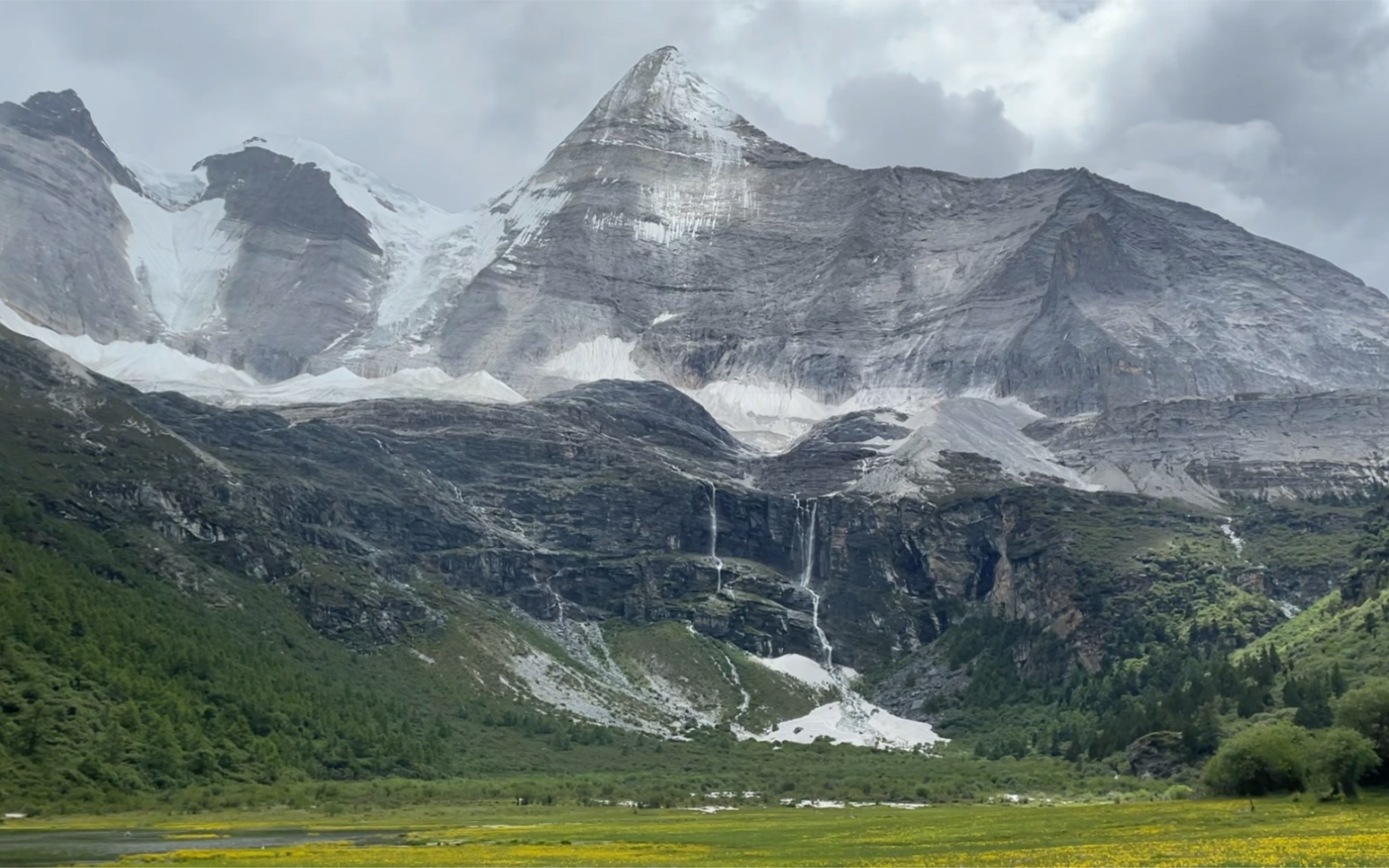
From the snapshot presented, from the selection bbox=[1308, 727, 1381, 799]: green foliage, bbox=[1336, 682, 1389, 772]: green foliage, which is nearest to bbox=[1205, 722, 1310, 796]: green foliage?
bbox=[1336, 682, 1389, 772]: green foliage

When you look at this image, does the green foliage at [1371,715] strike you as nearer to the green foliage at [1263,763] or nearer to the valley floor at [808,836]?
the green foliage at [1263,763]

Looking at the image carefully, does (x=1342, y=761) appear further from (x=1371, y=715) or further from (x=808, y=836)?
(x=808, y=836)

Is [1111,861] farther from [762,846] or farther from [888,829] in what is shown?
[888,829]

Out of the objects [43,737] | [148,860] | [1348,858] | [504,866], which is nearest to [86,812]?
[43,737]

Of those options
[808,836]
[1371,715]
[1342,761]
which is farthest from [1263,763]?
[808,836]

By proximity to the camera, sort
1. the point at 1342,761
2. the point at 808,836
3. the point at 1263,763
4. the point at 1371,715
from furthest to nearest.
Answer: the point at 1263,763
the point at 1371,715
the point at 808,836
the point at 1342,761

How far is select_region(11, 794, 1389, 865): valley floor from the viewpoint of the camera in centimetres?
9206

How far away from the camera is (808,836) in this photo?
127250 mm

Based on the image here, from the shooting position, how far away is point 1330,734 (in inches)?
4983

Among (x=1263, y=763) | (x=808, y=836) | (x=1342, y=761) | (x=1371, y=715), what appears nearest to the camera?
(x=1342, y=761)

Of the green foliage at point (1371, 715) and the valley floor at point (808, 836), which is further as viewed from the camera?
the green foliage at point (1371, 715)

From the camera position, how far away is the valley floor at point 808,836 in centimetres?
9206

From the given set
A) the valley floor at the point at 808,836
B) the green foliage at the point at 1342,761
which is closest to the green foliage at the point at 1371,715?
the green foliage at the point at 1342,761

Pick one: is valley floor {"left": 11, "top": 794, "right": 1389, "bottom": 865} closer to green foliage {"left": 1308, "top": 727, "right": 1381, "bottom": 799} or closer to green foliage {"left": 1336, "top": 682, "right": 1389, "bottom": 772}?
green foliage {"left": 1308, "top": 727, "right": 1381, "bottom": 799}
